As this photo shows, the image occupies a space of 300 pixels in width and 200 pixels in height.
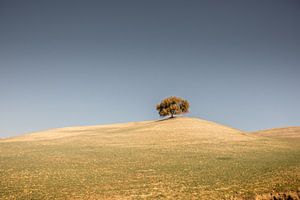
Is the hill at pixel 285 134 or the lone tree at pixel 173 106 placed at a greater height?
the lone tree at pixel 173 106

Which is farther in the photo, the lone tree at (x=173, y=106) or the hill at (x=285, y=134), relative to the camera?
the lone tree at (x=173, y=106)

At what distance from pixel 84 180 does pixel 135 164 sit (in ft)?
32.2

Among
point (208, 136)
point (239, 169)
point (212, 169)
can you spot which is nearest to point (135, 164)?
point (212, 169)

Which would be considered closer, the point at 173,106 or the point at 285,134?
the point at 285,134

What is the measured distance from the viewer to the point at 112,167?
2991 cm

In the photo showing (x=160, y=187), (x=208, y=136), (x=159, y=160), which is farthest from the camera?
(x=208, y=136)

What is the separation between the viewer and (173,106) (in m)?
99.2

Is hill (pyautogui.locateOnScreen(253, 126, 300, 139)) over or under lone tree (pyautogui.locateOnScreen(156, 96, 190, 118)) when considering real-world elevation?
under

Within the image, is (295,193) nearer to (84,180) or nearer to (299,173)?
(299,173)

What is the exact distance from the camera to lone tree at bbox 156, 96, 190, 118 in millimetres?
99637

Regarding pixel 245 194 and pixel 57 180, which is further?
pixel 57 180

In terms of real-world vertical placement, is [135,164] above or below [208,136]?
below

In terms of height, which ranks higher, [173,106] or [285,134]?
[173,106]

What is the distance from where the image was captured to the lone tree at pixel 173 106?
327ft
